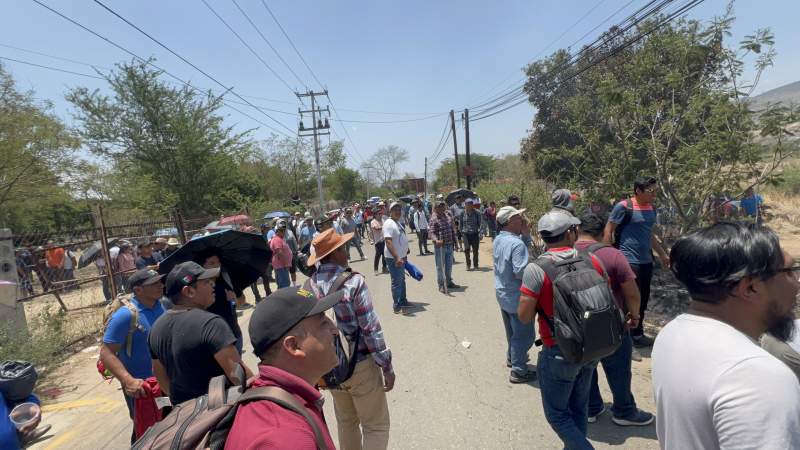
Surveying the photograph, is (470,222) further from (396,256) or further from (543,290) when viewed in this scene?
(543,290)

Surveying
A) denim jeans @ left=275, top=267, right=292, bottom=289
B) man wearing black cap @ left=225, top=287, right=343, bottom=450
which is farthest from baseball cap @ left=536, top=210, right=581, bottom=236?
denim jeans @ left=275, top=267, right=292, bottom=289

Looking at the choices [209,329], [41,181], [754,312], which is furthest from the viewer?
[41,181]

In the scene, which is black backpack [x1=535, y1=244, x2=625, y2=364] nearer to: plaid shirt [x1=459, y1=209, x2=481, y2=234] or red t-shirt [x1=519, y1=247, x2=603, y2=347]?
red t-shirt [x1=519, y1=247, x2=603, y2=347]

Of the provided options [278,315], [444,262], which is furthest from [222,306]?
[444,262]

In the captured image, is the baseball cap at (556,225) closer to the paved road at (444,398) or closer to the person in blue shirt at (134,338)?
the paved road at (444,398)

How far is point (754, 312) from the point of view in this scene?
1.26m

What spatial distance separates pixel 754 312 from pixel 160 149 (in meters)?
19.5

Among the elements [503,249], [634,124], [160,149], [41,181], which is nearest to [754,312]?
[503,249]

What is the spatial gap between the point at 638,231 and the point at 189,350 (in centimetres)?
437

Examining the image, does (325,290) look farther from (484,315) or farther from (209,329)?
(484,315)

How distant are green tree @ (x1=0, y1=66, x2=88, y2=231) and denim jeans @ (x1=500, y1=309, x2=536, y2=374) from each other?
18.4 metres

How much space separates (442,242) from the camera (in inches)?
327

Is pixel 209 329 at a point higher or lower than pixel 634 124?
lower

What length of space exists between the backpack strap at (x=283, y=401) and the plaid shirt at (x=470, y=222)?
908 centimetres
